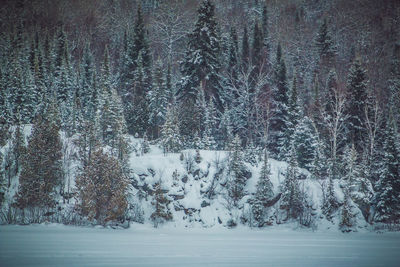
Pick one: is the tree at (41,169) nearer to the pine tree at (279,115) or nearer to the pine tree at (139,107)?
the pine tree at (139,107)

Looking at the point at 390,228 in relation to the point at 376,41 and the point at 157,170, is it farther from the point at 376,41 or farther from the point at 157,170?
the point at 376,41

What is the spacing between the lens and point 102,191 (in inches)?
600

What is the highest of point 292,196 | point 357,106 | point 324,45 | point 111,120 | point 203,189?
point 324,45

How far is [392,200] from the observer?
18.0 metres

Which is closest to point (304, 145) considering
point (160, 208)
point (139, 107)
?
point (160, 208)

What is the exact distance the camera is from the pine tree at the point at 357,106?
2653 centimetres

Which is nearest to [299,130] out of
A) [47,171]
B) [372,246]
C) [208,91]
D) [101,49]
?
[208,91]

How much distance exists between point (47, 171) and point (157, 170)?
6352mm

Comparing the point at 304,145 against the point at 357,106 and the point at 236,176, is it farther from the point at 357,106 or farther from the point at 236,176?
the point at 357,106

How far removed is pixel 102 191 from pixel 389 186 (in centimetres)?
1712

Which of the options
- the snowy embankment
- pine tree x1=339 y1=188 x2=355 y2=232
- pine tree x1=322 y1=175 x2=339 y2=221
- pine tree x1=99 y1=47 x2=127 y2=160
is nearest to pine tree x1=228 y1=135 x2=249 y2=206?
the snowy embankment

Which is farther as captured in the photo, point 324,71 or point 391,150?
point 324,71

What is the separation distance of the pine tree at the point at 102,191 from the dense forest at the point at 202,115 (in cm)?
6

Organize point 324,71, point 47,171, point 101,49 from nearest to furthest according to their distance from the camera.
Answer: point 47,171 < point 324,71 < point 101,49
